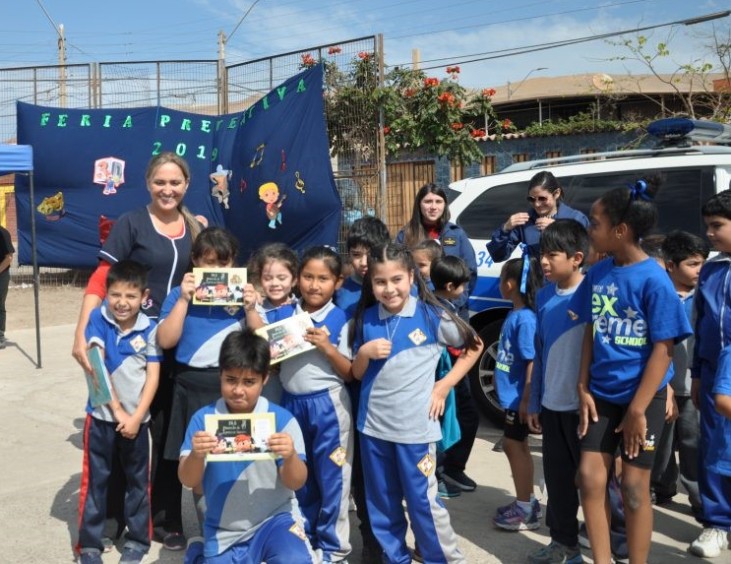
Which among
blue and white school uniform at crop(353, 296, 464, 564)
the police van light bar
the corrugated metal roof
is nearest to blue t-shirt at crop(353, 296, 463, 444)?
blue and white school uniform at crop(353, 296, 464, 564)

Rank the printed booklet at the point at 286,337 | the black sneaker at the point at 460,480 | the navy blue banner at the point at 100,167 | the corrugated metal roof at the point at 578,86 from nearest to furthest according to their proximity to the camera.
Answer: the printed booklet at the point at 286,337 < the black sneaker at the point at 460,480 < the navy blue banner at the point at 100,167 < the corrugated metal roof at the point at 578,86

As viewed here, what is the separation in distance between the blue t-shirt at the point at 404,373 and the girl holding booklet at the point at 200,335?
2.18 ft

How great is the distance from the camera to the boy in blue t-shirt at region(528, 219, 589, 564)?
355 centimetres

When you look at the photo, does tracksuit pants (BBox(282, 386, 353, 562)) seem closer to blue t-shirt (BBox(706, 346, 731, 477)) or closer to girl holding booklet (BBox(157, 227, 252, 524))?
girl holding booklet (BBox(157, 227, 252, 524))

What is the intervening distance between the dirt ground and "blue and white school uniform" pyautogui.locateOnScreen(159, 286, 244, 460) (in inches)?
314

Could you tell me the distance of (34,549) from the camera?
406 cm

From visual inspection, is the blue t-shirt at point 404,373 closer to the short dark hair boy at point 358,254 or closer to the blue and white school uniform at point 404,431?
the blue and white school uniform at point 404,431

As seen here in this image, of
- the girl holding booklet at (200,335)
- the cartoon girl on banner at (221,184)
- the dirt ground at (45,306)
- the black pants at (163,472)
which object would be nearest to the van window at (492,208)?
the girl holding booklet at (200,335)

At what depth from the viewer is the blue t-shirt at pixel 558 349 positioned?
11.6ft

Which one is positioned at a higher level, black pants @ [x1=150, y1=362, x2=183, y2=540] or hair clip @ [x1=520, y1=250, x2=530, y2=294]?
hair clip @ [x1=520, y1=250, x2=530, y2=294]

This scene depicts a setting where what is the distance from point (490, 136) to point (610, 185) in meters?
12.1

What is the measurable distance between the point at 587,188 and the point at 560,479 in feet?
9.88

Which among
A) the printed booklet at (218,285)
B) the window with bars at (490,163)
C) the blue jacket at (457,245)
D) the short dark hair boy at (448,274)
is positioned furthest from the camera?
the window with bars at (490,163)

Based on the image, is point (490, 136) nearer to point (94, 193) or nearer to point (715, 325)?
point (94, 193)
